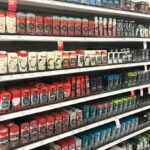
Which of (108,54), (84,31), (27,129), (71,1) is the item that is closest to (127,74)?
(108,54)

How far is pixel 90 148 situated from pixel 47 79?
1.06 m

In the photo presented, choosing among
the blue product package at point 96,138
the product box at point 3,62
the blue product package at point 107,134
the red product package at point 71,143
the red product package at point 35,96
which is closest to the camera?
the product box at point 3,62

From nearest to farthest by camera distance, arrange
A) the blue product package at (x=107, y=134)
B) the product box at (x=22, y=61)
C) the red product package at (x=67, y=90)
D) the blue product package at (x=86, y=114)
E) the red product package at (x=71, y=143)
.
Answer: the product box at (x=22, y=61) → the red product package at (x=67, y=90) → the red product package at (x=71, y=143) → the blue product package at (x=86, y=114) → the blue product package at (x=107, y=134)

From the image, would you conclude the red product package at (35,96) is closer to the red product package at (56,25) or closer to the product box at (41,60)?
the product box at (41,60)

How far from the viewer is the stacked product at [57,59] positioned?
159 cm

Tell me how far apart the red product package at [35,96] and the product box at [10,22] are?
577mm

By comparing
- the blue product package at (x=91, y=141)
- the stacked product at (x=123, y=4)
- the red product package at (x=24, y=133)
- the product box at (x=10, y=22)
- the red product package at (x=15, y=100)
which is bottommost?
the blue product package at (x=91, y=141)

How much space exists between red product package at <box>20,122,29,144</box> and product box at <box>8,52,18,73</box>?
54 cm

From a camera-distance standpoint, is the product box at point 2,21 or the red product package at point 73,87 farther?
the red product package at point 73,87

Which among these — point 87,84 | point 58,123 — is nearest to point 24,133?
point 58,123

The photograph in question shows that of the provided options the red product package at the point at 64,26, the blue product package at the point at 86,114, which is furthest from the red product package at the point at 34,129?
the red product package at the point at 64,26

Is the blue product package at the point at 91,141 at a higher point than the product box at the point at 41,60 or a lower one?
lower

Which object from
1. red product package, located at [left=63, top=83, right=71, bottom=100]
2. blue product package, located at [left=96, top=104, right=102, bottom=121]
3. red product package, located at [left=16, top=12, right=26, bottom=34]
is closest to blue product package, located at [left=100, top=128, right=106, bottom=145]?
blue product package, located at [left=96, top=104, right=102, bottom=121]

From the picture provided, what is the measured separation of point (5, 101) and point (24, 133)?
38cm
